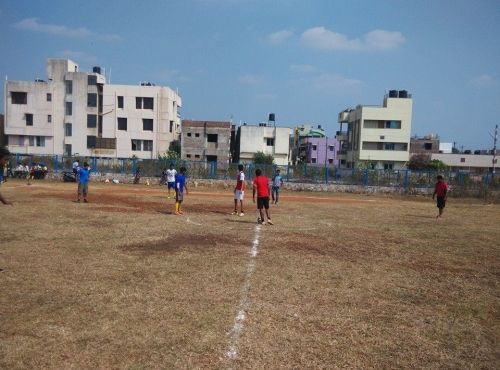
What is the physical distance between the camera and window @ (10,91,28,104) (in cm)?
5591

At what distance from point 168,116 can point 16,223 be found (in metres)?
46.1

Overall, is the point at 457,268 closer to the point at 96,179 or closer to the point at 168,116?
the point at 96,179

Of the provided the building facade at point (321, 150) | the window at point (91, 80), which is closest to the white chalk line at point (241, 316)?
the window at point (91, 80)

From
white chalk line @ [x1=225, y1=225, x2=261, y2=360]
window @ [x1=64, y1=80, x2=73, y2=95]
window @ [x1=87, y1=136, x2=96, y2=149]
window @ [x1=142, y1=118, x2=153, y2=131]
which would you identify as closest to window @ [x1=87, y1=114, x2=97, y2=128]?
window @ [x1=87, y1=136, x2=96, y2=149]

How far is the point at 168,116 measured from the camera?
5722 centimetres

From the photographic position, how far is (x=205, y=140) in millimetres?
57625

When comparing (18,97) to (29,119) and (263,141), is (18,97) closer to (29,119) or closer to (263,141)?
(29,119)

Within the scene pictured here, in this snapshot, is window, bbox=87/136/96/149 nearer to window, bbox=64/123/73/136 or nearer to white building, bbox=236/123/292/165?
window, bbox=64/123/73/136

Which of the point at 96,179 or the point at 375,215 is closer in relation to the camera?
the point at 375,215

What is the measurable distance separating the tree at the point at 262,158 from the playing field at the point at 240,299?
46110mm

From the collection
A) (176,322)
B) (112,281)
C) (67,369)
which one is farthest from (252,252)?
(67,369)

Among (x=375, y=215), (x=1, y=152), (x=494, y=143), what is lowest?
(x=375, y=215)

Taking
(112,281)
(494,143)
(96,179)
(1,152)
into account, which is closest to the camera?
(112,281)

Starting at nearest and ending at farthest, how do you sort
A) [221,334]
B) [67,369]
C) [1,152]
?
[67,369], [221,334], [1,152]
